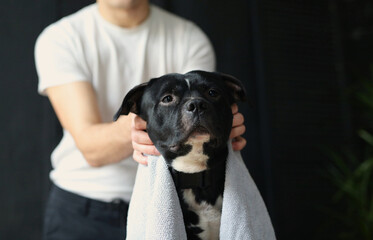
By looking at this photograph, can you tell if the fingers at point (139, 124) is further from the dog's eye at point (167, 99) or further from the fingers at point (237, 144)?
the fingers at point (237, 144)

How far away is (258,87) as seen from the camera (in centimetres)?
272

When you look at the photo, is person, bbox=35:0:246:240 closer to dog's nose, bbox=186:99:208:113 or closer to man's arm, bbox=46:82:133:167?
man's arm, bbox=46:82:133:167

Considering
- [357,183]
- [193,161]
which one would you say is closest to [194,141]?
[193,161]

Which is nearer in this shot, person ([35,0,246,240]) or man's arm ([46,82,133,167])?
man's arm ([46,82,133,167])

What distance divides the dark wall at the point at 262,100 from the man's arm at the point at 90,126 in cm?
72

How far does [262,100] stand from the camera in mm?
2689

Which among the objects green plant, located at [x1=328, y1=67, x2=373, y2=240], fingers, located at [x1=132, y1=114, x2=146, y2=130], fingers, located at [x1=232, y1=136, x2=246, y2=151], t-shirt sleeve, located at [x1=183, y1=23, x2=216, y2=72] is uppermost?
t-shirt sleeve, located at [x1=183, y1=23, x2=216, y2=72]

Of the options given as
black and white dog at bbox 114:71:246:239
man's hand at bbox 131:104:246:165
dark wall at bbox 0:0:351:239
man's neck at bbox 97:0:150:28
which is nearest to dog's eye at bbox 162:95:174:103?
black and white dog at bbox 114:71:246:239

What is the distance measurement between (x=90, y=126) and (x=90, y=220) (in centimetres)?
37

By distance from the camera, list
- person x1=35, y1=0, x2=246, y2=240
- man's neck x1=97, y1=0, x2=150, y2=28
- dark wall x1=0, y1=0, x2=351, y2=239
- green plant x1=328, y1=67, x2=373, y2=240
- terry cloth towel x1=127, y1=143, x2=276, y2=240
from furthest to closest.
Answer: green plant x1=328, y1=67, x2=373, y2=240
dark wall x1=0, y1=0, x2=351, y2=239
man's neck x1=97, y1=0, x2=150, y2=28
person x1=35, y1=0, x2=246, y2=240
terry cloth towel x1=127, y1=143, x2=276, y2=240

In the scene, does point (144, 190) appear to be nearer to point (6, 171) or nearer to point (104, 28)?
point (104, 28)

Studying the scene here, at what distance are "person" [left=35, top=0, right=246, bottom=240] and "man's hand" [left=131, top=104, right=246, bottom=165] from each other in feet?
0.43

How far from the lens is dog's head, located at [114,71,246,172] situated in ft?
3.72

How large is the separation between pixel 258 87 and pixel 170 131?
1.65 m
